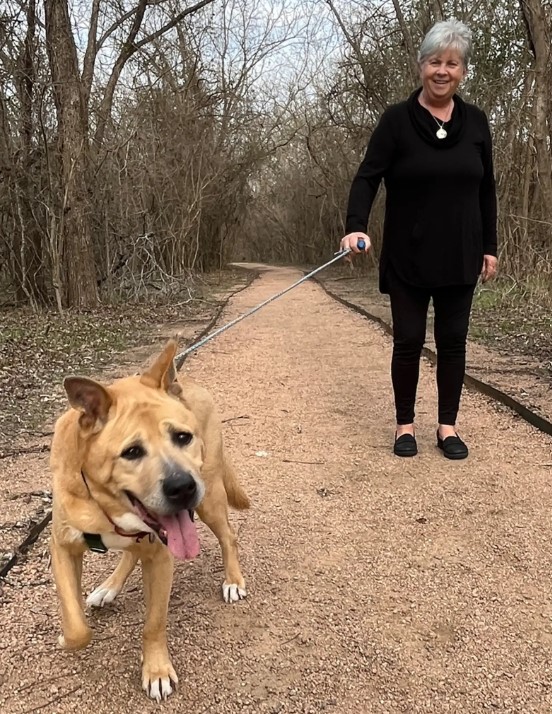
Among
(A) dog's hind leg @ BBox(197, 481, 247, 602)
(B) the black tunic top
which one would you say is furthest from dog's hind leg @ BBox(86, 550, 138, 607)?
(B) the black tunic top

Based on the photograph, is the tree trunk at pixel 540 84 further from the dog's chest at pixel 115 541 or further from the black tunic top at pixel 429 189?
the dog's chest at pixel 115 541

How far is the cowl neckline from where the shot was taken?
A: 393 cm

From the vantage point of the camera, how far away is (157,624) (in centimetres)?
229

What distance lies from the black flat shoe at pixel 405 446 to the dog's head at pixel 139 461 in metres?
2.31

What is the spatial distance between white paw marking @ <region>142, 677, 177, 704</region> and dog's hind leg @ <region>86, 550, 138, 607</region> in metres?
0.56

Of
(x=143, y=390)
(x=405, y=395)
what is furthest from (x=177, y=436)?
(x=405, y=395)

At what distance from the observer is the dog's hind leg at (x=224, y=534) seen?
2.77m

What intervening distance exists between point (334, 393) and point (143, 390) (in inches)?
153

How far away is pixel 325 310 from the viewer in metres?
12.9

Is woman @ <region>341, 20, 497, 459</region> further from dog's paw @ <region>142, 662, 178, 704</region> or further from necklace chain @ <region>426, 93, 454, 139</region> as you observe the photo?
dog's paw @ <region>142, 662, 178, 704</region>

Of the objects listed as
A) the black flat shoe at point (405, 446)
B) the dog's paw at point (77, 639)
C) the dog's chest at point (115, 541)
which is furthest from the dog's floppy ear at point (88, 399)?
the black flat shoe at point (405, 446)

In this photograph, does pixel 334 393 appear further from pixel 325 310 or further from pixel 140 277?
pixel 140 277

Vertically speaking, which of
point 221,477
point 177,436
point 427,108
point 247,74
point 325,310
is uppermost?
point 247,74

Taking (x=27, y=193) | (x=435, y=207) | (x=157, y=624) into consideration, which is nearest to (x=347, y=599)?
(x=157, y=624)
